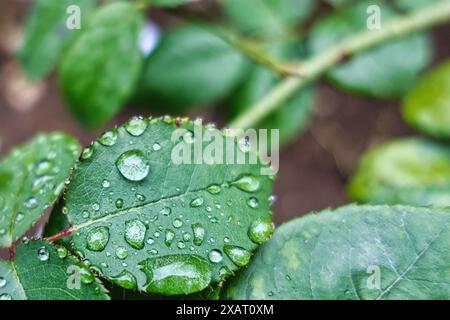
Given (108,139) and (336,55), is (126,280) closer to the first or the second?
(108,139)

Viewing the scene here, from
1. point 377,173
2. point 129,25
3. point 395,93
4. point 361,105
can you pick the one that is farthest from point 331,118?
point 129,25

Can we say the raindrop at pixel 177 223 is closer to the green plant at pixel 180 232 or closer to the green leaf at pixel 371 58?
the green plant at pixel 180 232

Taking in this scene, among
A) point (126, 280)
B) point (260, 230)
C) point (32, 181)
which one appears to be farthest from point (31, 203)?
point (260, 230)

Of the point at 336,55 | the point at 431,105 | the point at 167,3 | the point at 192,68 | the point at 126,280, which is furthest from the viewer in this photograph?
the point at 192,68

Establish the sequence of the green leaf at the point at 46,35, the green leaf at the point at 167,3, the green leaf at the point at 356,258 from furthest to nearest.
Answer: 1. the green leaf at the point at 46,35
2. the green leaf at the point at 167,3
3. the green leaf at the point at 356,258

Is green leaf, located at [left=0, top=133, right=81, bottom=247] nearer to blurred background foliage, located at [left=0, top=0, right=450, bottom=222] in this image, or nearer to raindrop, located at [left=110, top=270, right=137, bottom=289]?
raindrop, located at [left=110, top=270, right=137, bottom=289]

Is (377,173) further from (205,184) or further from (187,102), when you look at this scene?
(205,184)

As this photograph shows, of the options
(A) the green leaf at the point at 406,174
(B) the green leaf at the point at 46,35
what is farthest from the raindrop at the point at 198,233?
(B) the green leaf at the point at 46,35
